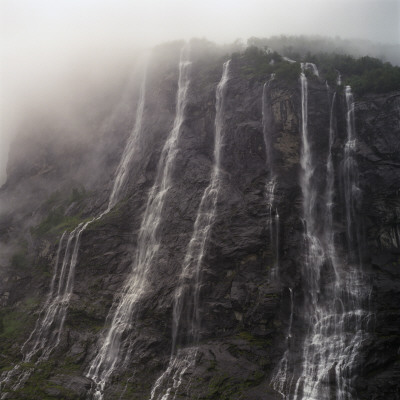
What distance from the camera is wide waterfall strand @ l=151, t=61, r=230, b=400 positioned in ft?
107

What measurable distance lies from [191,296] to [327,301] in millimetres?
11495

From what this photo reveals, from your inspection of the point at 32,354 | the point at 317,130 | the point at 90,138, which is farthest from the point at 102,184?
the point at 317,130

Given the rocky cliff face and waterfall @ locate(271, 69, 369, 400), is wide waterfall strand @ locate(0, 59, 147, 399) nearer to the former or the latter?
the rocky cliff face

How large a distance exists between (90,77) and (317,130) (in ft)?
154

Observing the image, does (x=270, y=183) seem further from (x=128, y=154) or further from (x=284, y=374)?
(x=128, y=154)

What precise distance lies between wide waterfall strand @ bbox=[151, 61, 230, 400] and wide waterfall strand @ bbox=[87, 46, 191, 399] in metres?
4.16

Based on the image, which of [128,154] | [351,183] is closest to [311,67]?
[351,183]

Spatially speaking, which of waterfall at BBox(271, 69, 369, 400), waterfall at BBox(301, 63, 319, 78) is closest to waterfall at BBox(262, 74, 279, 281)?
waterfall at BBox(271, 69, 369, 400)

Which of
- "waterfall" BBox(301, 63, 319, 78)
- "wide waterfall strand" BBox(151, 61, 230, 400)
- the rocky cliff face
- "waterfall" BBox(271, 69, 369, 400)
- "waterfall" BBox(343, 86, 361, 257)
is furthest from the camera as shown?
"waterfall" BBox(301, 63, 319, 78)

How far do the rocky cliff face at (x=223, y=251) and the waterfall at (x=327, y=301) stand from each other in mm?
570

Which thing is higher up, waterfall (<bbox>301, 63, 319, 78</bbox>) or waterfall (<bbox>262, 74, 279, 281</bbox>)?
waterfall (<bbox>301, 63, 319, 78</bbox>)

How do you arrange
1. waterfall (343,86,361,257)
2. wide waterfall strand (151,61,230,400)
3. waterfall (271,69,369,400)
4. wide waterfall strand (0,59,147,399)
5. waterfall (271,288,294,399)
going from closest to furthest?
1. waterfall (271,69,369,400)
2. waterfall (271,288,294,399)
3. wide waterfall strand (151,61,230,400)
4. wide waterfall strand (0,59,147,399)
5. waterfall (343,86,361,257)

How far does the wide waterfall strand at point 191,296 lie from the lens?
1280 inches

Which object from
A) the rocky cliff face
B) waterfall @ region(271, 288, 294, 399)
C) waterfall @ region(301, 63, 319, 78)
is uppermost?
waterfall @ region(301, 63, 319, 78)
